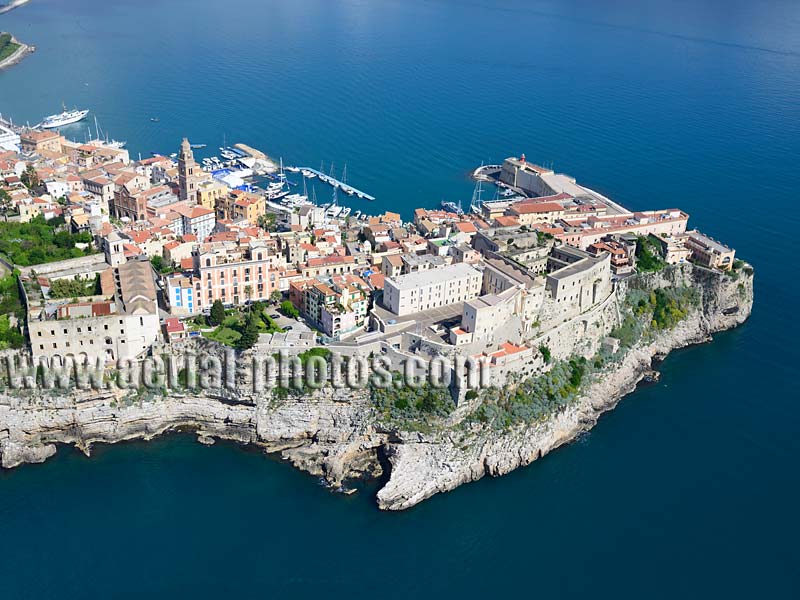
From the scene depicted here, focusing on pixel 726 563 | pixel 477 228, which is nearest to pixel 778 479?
pixel 726 563

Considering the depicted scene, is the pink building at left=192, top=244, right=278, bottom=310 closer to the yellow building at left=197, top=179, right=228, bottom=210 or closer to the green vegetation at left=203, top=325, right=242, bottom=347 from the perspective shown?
the green vegetation at left=203, top=325, right=242, bottom=347

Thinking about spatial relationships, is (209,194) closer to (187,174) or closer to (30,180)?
(187,174)

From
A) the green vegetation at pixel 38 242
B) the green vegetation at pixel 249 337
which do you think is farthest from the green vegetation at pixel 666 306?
the green vegetation at pixel 38 242

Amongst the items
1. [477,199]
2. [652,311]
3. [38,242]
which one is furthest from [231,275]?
[477,199]

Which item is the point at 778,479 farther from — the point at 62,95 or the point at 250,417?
the point at 62,95

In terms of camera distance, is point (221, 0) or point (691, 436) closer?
point (691, 436)

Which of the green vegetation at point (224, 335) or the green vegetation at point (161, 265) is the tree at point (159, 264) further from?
the green vegetation at point (224, 335)
